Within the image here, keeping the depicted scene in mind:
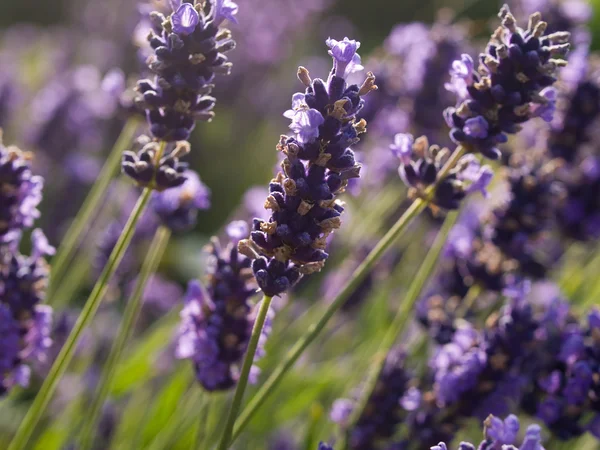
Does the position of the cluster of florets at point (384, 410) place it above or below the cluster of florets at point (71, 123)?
below

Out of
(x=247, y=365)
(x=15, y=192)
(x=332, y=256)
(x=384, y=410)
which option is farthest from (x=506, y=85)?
(x=332, y=256)

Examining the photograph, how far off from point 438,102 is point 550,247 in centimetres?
100

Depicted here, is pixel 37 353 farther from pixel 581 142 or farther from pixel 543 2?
pixel 543 2

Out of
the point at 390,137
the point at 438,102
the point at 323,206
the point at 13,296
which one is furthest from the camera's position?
the point at 390,137

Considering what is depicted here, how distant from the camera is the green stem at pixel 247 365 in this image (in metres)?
1.30

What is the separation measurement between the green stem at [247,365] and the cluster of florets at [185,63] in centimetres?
41

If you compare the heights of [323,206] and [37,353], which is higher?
[323,206]

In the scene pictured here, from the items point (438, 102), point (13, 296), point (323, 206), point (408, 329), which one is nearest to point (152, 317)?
point (408, 329)

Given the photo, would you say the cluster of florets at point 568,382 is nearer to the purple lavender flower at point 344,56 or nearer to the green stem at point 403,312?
the green stem at point 403,312

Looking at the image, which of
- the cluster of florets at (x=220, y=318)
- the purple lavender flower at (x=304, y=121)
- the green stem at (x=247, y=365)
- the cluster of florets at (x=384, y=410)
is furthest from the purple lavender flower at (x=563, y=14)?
the green stem at (x=247, y=365)

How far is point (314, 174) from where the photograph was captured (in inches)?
50.3

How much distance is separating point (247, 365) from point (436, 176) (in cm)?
62

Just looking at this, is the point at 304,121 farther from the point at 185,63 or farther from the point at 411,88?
the point at 411,88

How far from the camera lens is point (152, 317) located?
11.8 feet
